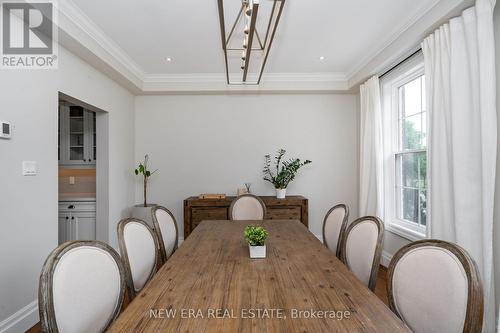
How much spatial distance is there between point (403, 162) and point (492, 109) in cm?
155

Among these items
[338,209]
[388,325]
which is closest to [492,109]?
[338,209]

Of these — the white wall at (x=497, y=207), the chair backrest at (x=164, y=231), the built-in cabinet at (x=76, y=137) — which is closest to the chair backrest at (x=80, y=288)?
the chair backrest at (x=164, y=231)

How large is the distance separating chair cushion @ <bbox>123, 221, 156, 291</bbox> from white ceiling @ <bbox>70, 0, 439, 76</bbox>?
6.25ft

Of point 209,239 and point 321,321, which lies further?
point 209,239

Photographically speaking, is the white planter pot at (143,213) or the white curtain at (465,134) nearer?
the white curtain at (465,134)

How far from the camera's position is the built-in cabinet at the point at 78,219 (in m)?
3.74

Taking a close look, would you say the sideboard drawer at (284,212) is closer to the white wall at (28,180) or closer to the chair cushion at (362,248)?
the chair cushion at (362,248)

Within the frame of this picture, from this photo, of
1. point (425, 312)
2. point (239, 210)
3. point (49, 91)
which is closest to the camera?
point (425, 312)

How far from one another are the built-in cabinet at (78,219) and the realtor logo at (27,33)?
75.3 inches

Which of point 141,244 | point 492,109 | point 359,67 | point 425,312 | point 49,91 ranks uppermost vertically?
point 359,67

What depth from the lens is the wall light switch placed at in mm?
2271

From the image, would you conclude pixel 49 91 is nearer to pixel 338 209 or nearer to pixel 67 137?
pixel 67 137

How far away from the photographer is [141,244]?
1.80 meters

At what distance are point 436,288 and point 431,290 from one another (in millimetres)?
24
